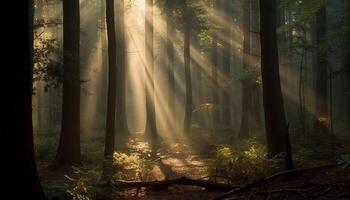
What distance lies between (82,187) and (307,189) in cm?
534

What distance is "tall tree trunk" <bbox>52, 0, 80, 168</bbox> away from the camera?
54.1 ft

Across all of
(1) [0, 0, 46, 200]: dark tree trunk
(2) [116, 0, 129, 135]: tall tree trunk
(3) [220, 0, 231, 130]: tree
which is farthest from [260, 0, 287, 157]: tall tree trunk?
(3) [220, 0, 231, 130]: tree

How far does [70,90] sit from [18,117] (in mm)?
9400

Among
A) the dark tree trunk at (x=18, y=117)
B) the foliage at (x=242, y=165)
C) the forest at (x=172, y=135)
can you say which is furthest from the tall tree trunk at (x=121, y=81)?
the dark tree trunk at (x=18, y=117)

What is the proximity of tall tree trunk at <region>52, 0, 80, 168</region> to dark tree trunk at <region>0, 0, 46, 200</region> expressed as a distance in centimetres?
890

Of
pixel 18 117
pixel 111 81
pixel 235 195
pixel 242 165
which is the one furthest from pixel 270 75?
pixel 18 117

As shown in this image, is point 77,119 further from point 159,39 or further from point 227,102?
point 159,39

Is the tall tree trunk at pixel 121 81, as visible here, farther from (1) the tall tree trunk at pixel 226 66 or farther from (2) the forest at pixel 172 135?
(1) the tall tree trunk at pixel 226 66

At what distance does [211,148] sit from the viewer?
21.5 meters

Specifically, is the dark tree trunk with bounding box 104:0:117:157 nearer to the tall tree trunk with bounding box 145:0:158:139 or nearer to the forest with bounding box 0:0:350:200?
Result: the forest with bounding box 0:0:350:200

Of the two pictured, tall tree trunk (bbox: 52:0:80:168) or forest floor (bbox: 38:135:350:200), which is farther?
tall tree trunk (bbox: 52:0:80:168)

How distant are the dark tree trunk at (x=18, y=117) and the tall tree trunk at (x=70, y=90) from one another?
8900 millimetres

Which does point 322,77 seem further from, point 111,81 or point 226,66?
point 111,81

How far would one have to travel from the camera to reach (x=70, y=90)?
16719 mm
